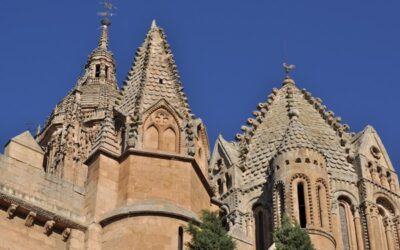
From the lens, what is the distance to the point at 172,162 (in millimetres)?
25688

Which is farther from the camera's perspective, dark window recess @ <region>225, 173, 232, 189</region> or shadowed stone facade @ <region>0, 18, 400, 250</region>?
dark window recess @ <region>225, 173, 232, 189</region>

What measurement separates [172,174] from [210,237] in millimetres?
4476

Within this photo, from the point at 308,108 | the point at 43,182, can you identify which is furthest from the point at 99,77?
the point at 43,182

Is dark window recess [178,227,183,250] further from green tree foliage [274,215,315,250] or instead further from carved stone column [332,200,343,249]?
carved stone column [332,200,343,249]

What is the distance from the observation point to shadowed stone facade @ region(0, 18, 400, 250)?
24000 mm

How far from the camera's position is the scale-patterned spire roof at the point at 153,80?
27359 mm

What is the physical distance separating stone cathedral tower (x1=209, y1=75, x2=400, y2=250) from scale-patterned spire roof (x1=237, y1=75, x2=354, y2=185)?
40mm

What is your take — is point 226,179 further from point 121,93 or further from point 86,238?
point 86,238

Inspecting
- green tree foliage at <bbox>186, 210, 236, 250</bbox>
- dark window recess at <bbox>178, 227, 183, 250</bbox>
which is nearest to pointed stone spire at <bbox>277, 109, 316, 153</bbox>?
dark window recess at <bbox>178, 227, 183, 250</bbox>

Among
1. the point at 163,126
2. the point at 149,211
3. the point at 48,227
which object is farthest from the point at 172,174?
the point at 48,227

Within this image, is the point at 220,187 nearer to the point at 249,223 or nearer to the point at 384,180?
the point at 249,223

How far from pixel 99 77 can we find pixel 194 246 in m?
41.3

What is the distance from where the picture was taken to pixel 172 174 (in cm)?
2548

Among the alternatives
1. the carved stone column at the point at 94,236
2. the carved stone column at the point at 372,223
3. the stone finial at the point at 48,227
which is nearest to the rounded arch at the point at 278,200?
the carved stone column at the point at 372,223
